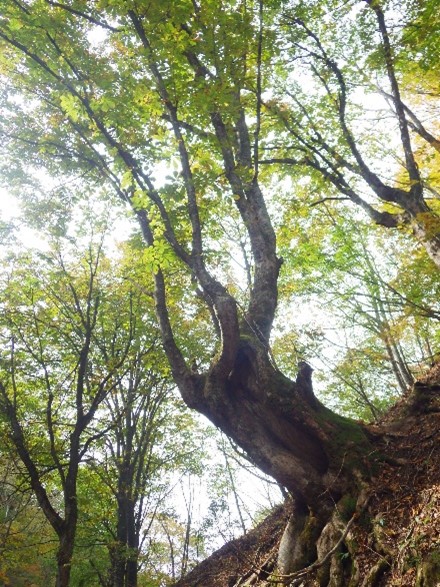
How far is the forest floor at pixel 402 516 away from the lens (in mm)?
3664

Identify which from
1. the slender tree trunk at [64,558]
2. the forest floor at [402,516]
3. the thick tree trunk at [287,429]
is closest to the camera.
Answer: the forest floor at [402,516]

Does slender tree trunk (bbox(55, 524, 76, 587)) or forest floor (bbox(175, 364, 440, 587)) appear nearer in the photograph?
forest floor (bbox(175, 364, 440, 587))

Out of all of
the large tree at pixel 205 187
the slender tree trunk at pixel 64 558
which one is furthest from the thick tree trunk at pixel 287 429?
the slender tree trunk at pixel 64 558

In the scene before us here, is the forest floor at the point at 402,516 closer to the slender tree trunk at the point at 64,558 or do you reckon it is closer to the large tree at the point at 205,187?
the large tree at the point at 205,187

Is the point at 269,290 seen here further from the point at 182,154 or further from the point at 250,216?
the point at 182,154

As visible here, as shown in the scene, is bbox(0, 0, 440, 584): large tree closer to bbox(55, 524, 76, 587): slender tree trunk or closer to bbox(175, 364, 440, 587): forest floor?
bbox(175, 364, 440, 587): forest floor

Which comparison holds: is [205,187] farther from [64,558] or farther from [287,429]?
[64,558]

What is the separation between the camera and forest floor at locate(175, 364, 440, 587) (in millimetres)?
3664

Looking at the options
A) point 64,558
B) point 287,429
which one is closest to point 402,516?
point 287,429

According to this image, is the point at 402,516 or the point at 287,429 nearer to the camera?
the point at 402,516

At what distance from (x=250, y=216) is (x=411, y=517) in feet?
15.7

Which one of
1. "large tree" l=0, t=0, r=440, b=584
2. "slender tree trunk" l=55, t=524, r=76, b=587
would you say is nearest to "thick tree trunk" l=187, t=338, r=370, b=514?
"large tree" l=0, t=0, r=440, b=584

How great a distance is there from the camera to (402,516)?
423 cm

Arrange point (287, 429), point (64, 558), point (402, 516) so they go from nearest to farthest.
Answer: point (402, 516), point (287, 429), point (64, 558)
